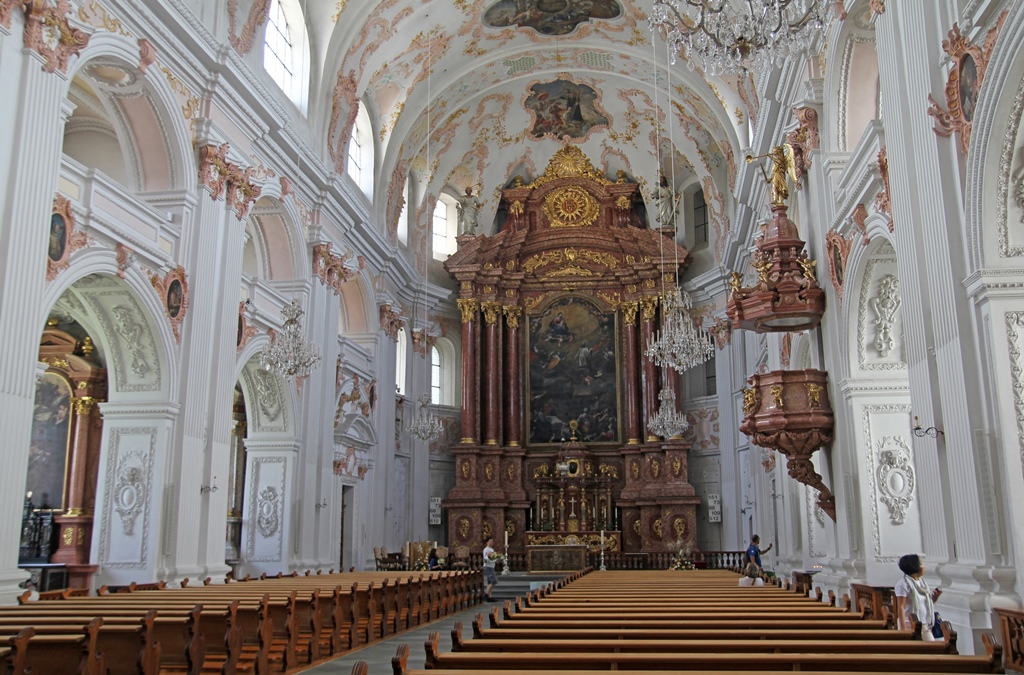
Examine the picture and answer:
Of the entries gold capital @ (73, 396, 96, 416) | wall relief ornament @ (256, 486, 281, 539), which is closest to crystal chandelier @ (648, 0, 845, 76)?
gold capital @ (73, 396, 96, 416)

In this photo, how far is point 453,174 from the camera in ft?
89.2

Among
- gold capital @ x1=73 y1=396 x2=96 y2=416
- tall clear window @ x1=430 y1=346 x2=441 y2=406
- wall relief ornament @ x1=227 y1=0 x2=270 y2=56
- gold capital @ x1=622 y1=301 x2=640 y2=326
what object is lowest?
gold capital @ x1=73 y1=396 x2=96 y2=416

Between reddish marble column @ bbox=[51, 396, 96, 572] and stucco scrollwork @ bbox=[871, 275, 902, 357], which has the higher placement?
stucco scrollwork @ bbox=[871, 275, 902, 357]

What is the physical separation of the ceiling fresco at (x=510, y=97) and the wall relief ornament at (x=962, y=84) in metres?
10.6

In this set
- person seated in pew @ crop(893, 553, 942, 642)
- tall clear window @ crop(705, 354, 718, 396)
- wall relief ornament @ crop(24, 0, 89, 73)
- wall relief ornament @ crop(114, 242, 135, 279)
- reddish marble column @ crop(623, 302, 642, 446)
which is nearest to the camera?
person seated in pew @ crop(893, 553, 942, 642)

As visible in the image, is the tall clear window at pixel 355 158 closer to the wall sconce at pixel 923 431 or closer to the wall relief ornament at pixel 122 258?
the wall relief ornament at pixel 122 258

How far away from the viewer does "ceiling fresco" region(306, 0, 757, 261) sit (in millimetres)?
19891

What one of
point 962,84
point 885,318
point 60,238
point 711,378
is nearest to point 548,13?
point 711,378

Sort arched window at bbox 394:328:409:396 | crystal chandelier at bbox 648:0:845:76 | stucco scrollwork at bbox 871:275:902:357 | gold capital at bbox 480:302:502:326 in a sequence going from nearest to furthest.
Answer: crystal chandelier at bbox 648:0:845:76 → stucco scrollwork at bbox 871:275:902:357 → arched window at bbox 394:328:409:396 → gold capital at bbox 480:302:502:326

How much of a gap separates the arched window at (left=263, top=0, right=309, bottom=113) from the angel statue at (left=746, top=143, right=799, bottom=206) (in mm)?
8691

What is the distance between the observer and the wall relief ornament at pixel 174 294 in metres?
13.1

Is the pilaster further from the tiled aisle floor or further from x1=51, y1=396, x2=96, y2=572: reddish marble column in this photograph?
x1=51, y1=396, x2=96, y2=572: reddish marble column

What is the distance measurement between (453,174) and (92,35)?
16.2 m

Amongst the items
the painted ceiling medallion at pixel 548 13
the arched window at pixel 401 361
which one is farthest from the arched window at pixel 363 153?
the arched window at pixel 401 361
